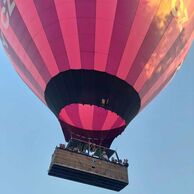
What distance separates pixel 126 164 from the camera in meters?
9.09

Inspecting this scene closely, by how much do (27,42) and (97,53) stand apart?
1781 mm

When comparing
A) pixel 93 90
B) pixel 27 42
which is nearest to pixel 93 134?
pixel 93 90

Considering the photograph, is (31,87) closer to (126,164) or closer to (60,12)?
(60,12)

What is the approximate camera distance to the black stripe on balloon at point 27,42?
9.71 meters

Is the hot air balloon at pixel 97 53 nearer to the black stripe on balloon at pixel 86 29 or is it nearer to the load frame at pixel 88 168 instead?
the black stripe on balloon at pixel 86 29

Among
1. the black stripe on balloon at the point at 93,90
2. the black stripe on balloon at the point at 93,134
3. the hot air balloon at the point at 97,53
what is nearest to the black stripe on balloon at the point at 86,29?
the hot air balloon at the point at 97,53

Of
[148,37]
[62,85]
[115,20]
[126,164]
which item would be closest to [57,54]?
[62,85]

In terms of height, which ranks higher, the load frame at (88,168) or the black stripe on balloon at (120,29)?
the black stripe on balloon at (120,29)

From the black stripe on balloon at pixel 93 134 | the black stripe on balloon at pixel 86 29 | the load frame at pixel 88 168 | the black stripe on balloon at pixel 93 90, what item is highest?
the black stripe on balloon at pixel 86 29

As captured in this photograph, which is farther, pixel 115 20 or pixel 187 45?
pixel 187 45

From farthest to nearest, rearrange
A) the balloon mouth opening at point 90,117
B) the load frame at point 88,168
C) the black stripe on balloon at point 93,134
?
the black stripe on balloon at point 93,134
the balloon mouth opening at point 90,117
the load frame at point 88,168

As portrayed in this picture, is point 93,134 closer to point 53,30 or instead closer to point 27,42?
point 53,30

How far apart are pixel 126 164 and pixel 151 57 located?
244cm

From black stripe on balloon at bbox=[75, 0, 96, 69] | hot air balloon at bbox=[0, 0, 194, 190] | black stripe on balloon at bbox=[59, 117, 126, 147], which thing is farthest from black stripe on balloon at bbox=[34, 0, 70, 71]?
black stripe on balloon at bbox=[59, 117, 126, 147]
